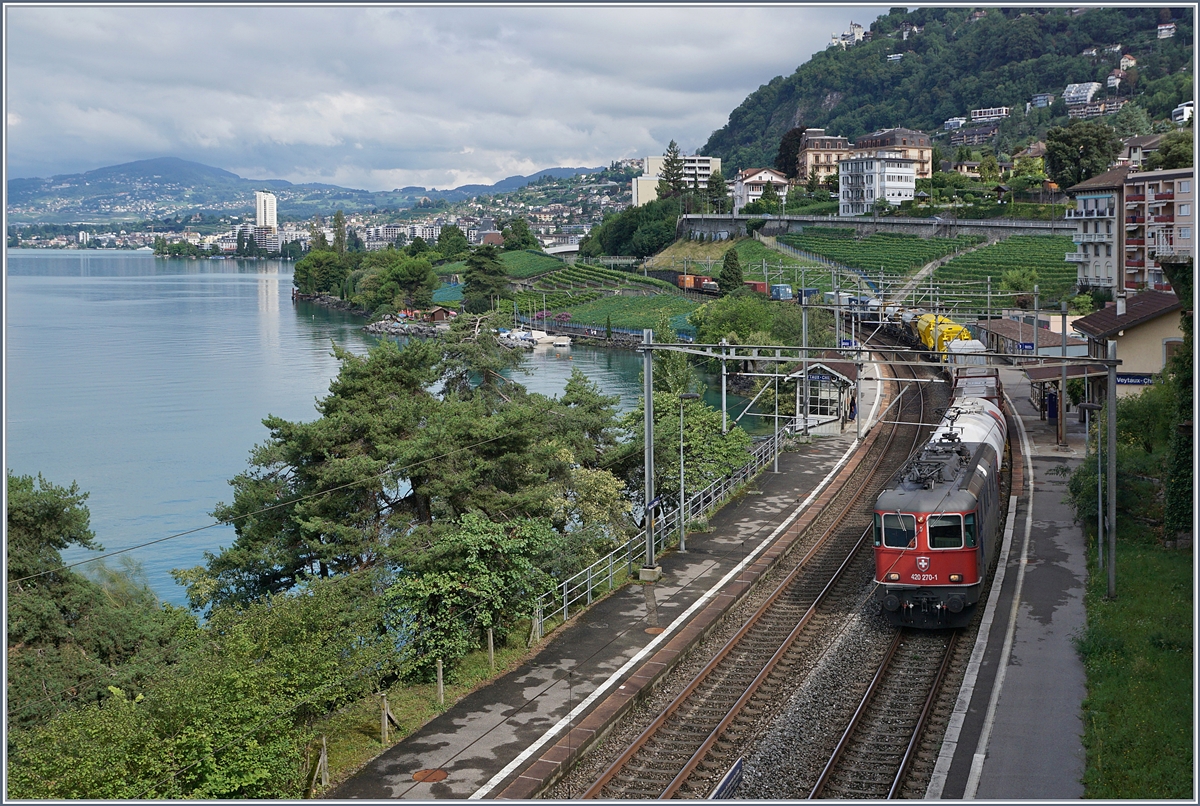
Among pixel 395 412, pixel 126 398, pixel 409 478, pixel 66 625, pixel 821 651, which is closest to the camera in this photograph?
pixel 821 651

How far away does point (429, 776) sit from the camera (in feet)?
42.4

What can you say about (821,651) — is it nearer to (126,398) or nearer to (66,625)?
(66,625)

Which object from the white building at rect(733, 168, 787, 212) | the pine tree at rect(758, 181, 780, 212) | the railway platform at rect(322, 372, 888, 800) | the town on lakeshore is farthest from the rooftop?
the white building at rect(733, 168, 787, 212)

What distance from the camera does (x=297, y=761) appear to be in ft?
42.4

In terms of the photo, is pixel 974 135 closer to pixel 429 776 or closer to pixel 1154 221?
pixel 1154 221

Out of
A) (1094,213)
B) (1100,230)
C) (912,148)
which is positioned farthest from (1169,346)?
(912,148)

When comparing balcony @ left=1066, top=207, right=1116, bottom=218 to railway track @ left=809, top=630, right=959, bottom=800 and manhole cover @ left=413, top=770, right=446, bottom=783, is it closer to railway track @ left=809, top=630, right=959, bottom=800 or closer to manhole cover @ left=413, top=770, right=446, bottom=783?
railway track @ left=809, top=630, right=959, bottom=800

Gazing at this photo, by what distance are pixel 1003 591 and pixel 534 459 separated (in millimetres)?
9807

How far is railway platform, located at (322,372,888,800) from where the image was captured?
12.9m

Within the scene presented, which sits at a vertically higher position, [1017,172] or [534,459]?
[1017,172]

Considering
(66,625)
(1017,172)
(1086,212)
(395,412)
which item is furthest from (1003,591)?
(1017,172)

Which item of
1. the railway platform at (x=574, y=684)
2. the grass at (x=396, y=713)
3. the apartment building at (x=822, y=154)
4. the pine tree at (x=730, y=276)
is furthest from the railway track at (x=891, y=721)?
the apartment building at (x=822, y=154)

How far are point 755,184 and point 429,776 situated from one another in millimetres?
A: 134008

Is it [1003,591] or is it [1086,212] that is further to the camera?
[1086,212]
